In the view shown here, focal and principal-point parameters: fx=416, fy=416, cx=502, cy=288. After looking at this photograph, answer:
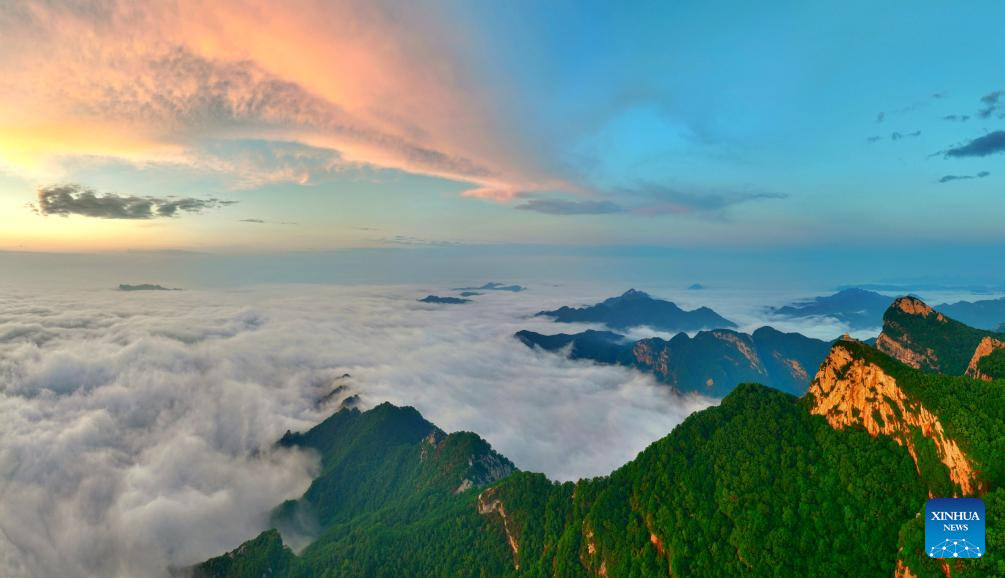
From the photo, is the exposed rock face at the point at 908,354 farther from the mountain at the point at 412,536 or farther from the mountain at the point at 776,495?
the mountain at the point at 412,536

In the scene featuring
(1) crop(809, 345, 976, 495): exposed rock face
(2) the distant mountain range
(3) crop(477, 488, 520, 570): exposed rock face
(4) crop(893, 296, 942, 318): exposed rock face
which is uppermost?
(4) crop(893, 296, 942, 318): exposed rock face

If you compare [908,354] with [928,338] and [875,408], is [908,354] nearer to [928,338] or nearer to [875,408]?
[928,338]

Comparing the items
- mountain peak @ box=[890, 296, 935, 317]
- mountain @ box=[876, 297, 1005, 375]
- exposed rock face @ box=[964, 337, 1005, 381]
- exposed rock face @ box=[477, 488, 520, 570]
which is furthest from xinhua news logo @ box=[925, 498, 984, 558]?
mountain peak @ box=[890, 296, 935, 317]

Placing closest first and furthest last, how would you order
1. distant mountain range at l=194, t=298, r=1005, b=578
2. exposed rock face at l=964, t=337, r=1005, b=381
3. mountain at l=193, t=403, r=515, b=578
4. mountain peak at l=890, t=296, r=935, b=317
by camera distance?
1. distant mountain range at l=194, t=298, r=1005, b=578
2. exposed rock face at l=964, t=337, r=1005, b=381
3. mountain at l=193, t=403, r=515, b=578
4. mountain peak at l=890, t=296, r=935, b=317

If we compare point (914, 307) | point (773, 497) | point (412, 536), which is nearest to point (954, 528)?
point (773, 497)

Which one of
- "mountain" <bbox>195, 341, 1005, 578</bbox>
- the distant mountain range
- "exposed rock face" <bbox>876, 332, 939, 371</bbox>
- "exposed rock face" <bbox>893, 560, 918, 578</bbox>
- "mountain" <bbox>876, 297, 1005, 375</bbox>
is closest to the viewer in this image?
"exposed rock face" <bbox>893, 560, 918, 578</bbox>

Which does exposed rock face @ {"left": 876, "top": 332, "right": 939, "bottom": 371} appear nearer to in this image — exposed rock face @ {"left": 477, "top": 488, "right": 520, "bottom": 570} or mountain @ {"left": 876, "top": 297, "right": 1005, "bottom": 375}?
mountain @ {"left": 876, "top": 297, "right": 1005, "bottom": 375}
